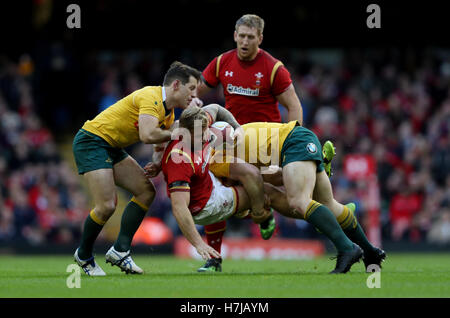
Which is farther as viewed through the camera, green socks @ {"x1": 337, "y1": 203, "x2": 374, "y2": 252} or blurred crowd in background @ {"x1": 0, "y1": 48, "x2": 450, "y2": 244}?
blurred crowd in background @ {"x1": 0, "y1": 48, "x2": 450, "y2": 244}

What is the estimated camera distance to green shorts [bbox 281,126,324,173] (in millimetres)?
8336

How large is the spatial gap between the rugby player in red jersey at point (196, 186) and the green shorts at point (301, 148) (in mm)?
515

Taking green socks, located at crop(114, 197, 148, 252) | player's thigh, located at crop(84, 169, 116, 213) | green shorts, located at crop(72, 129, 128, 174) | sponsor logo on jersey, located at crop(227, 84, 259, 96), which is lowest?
green socks, located at crop(114, 197, 148, 252)

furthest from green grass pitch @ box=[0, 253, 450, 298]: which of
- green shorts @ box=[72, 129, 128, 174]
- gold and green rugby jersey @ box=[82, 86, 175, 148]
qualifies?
gold and green rugby jersey @ box=[82, 86, 175, 148]

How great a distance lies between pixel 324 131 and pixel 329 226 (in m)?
11.6

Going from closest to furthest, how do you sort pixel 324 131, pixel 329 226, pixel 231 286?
pixel 231 286
pixel 329 226
pixel 324 131

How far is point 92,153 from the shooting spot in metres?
8.70

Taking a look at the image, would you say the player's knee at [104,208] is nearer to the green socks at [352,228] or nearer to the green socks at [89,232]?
the green socks at [89,232]

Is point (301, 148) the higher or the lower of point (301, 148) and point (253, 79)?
the lower

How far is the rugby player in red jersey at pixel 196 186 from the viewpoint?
8.19m

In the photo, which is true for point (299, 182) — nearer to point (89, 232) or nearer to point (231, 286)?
point (231, 286)

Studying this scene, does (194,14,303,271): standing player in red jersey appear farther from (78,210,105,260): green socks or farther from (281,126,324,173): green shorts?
(78,210,105,260): green socks

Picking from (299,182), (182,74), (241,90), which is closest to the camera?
(299,182)

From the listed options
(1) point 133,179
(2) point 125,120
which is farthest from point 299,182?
(2) point 125,120
